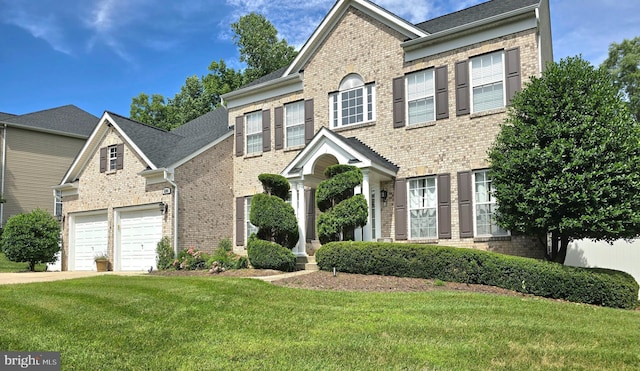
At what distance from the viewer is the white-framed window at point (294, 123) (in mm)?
17636

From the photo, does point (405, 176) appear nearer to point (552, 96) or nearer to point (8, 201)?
point (552, 96)

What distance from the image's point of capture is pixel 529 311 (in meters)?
7.97

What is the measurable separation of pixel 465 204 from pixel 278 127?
748cm

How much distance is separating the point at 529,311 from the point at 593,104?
507 centimetres

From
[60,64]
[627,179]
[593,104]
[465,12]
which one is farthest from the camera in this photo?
[60,64]

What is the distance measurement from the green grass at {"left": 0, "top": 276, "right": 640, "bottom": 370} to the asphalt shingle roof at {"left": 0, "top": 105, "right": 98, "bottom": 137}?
75.7ft

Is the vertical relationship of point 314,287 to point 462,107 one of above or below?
below

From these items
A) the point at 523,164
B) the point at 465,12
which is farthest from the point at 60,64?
the point at 523,164

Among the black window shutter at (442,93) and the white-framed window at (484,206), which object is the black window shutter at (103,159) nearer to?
the black window shutter at (442,93)

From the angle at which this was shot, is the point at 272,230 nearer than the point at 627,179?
No

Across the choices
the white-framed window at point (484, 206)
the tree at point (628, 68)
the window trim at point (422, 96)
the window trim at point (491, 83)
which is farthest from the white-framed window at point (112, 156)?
the tree at point (628, 68)

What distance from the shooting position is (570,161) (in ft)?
34.0

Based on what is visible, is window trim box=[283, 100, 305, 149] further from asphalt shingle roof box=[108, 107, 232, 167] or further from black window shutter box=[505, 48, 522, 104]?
black window shutter box=[505, 48, 522, 104]

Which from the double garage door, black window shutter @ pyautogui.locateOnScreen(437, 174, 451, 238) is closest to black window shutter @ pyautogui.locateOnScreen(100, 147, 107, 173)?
the double garage door
